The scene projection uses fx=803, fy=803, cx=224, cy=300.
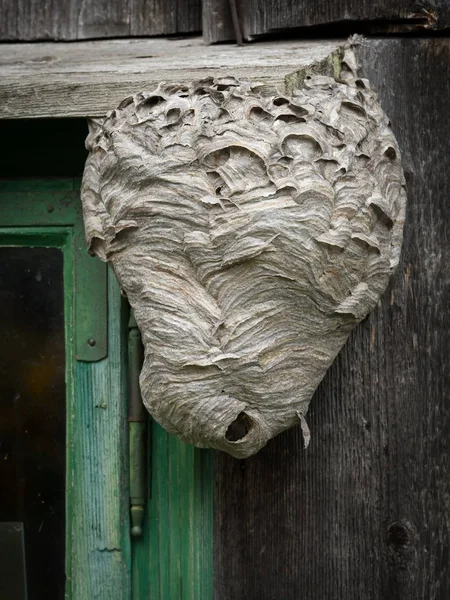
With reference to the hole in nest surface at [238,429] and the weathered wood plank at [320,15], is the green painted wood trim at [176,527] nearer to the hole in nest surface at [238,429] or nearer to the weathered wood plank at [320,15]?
the hole in nest surface at [238,429]

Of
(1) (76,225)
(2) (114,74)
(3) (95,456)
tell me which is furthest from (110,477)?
(2) (114,74)

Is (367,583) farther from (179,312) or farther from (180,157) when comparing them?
(180,157)

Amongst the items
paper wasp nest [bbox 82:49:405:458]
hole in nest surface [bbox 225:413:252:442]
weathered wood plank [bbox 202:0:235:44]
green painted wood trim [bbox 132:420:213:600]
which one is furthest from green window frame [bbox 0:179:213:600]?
weathered wood plank [bbox 202:0:235:44]

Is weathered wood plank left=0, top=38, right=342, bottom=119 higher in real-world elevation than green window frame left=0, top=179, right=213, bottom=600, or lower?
higher

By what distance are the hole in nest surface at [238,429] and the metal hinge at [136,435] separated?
326mm

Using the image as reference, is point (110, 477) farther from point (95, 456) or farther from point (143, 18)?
point (143, 18)

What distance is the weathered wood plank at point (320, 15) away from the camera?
5.19 ft

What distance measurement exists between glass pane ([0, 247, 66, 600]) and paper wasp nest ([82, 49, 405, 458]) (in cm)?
45

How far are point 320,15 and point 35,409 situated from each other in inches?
40.6

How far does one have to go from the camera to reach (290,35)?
1680 millimetres

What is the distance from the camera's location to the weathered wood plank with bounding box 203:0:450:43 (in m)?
1.58

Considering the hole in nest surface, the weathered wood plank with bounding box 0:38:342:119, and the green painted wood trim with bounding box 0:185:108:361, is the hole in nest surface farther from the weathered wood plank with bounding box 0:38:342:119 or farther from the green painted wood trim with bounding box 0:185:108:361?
the weathered wood plank with bounding box 0:38:342:119

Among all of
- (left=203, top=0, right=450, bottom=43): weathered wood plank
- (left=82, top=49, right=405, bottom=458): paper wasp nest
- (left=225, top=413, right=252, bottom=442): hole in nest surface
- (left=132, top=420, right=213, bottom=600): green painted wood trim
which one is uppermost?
(left=203, top=0, right=450, bottom=43): weathered wood plank

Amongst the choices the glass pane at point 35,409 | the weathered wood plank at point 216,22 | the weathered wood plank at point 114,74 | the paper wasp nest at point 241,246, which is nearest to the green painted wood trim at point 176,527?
the glass pane at point 35,409
